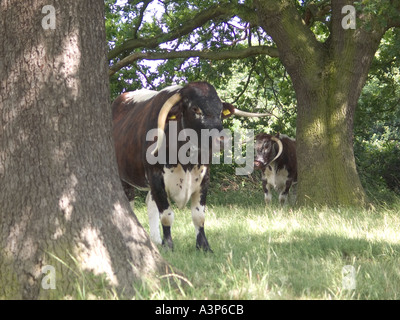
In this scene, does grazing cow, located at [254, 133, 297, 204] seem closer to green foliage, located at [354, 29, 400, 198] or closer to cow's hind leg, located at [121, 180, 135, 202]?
green foliage, located at [354, 29, 400, 198]

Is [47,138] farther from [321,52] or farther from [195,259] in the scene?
[321,52]

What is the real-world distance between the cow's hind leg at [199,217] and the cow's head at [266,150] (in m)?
7.67

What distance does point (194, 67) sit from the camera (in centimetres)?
1642

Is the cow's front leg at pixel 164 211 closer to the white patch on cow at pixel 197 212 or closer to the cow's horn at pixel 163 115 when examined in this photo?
the white patch on cow at pixel 197 212

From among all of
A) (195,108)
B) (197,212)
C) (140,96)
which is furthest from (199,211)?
(140,96)

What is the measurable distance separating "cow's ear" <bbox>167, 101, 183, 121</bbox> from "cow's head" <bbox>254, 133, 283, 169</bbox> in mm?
7885

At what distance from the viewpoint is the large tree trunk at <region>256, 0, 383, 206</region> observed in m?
11.5

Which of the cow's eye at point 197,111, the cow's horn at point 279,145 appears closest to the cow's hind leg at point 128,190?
the cow's eye at point 197,111

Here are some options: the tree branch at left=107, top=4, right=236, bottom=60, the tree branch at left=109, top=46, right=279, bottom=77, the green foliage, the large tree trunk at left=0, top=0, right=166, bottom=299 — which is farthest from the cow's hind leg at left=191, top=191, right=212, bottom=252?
the green foliage

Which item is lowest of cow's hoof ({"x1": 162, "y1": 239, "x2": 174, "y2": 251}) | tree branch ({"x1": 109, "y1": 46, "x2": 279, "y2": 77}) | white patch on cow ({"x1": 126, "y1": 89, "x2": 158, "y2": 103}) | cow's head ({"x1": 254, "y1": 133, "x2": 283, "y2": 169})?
cow's hoof ({"x1": 162, "y1": 239, "x2": 174, "y2": 251})

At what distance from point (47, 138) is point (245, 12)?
9.32 meters

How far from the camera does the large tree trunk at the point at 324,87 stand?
1153 cm

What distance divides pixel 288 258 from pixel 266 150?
29.9 ft

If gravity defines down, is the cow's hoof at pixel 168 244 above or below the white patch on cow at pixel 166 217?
below
